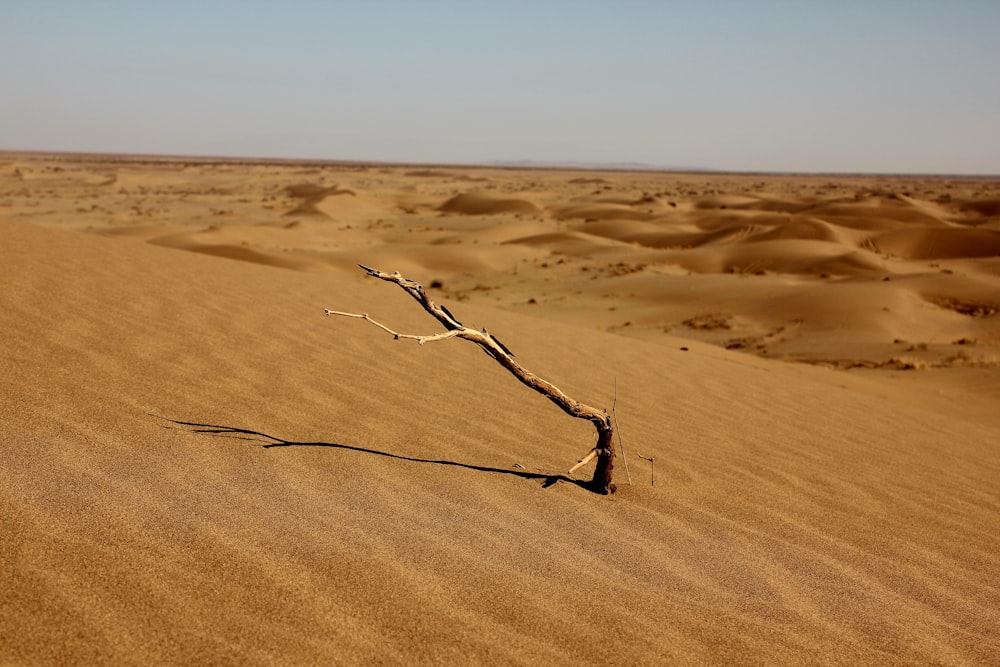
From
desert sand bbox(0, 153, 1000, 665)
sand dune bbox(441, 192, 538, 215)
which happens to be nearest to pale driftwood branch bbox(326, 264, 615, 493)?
desert sand bbox(0, 153, 1000, 665)

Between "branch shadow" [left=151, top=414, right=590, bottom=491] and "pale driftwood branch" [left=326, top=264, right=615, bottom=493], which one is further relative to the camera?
"branch shadow" [left=151, top=414, right=590, bottom=491]

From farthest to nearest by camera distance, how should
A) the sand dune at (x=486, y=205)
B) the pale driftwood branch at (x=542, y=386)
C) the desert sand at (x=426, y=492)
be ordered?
the sand dune at (x=486, y=205), the pale driftwood branch at (x=542, y=386), the desert sand at (x=426, y=492)

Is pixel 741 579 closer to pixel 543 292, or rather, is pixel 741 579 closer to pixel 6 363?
pixel 6 363

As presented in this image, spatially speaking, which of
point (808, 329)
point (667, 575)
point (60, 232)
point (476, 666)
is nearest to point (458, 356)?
point (667, 575)

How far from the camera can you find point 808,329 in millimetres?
Answer: 13094

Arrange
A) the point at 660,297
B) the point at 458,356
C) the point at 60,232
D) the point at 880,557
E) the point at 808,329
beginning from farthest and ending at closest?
the point at 660,297
the point at 808,329
the point at 60,232
the point at 458,356
the point at 880,557

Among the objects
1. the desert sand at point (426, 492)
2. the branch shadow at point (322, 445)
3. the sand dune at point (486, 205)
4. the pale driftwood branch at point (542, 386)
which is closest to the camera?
the desert sand at point (426, 492)

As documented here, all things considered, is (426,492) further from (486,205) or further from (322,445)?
(486,205)

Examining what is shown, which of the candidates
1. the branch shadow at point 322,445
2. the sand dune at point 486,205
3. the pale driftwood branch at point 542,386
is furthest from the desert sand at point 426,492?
the sand dune at point 486,205

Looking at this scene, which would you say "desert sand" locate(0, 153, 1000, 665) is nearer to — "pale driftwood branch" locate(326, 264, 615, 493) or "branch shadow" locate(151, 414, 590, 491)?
"branch shadow" locate(151, 414, 590, 491)

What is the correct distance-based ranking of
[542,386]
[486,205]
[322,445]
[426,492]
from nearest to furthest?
[426,492] → [542,386] → [322,445] → [486,205]

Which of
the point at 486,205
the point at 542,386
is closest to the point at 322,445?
the point at 542,386

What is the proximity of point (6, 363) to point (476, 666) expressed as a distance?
11.8ft

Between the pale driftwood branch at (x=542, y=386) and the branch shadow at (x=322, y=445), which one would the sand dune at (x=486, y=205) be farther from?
the pale driftwood branch at (x=542, y=386)
